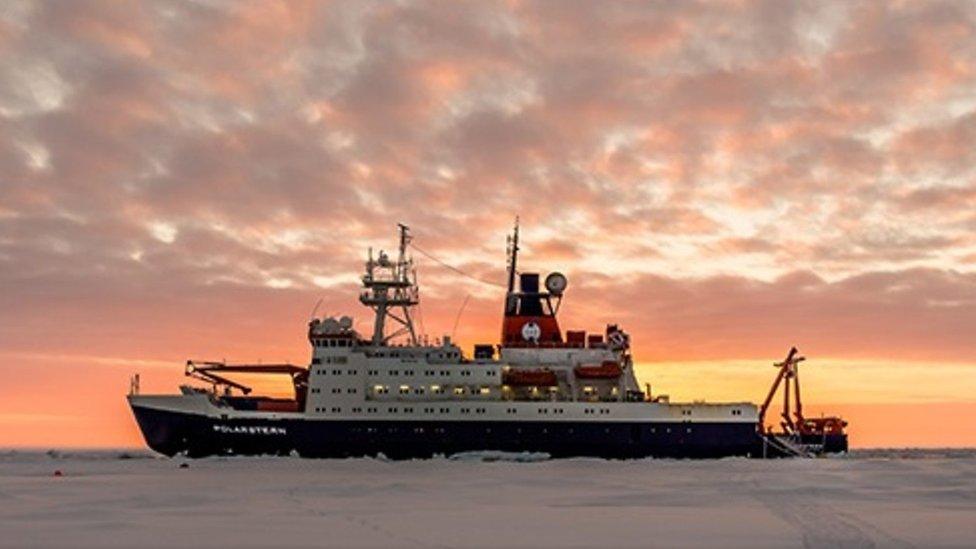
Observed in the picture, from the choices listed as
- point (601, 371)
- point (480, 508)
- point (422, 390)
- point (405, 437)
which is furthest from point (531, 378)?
point (480, 508)

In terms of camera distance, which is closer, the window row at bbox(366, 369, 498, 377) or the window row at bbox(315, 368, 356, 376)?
the window row at bbox(315, 368, 356, 376)

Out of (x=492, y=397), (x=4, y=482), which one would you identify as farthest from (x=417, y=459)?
(x=4, y=482)

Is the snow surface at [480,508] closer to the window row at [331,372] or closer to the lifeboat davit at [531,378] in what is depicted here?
the window row at [331,372]

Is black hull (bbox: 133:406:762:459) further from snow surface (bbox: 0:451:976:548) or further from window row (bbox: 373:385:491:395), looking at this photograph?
snow surface (bbox: 0:451:976:548)

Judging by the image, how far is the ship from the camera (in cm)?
6925

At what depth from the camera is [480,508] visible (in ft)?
104

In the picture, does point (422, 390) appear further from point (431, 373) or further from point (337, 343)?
point (337, 343)

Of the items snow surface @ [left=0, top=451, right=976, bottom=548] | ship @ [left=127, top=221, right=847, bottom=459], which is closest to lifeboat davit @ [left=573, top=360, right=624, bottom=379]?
ship @ [left=127, top=221, right=847, bottom=459]

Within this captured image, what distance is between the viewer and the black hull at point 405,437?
69.1m

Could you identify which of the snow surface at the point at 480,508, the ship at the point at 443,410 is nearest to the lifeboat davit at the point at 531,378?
the ship at the point at 443,410

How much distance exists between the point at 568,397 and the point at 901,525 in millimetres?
45242

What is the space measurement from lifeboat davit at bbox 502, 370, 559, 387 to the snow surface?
1636 centimetres

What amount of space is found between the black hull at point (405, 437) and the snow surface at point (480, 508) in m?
13.1

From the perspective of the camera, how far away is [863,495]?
39.4 meters
